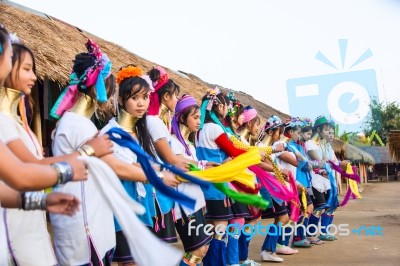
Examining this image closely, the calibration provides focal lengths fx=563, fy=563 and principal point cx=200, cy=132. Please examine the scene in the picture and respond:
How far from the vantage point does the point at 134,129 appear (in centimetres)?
416

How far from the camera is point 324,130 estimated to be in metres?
8.92

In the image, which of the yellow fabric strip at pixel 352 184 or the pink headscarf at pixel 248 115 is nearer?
the pink headscarf at pixel 248 115

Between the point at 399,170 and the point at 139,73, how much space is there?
49.9 metres

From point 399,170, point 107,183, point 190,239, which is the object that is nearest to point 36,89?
point 190,239

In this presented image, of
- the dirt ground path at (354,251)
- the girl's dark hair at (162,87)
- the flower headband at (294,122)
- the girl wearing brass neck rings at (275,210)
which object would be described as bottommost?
the dirt ground path at (354,251)

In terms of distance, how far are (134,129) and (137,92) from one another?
0.97 feet

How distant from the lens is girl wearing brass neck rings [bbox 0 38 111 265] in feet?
8.73

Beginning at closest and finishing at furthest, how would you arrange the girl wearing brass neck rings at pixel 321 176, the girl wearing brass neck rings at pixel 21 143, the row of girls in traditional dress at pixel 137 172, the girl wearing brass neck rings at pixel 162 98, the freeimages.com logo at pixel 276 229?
the row of girls in traditional dress at pixel 137 172 → the girl wearing brass neck rings at pixel 21 143 → the girl wearing brass neck rings at pixel 162 98 → the freeimages.com logo at pixel 276 229 → the girl wearing brass neck rings at pixel 321 176

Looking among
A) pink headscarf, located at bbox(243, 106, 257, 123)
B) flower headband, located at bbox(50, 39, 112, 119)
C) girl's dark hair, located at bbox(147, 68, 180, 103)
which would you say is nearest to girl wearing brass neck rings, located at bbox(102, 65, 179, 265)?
flower headband, located at bbox(50, 39, 112, 119)

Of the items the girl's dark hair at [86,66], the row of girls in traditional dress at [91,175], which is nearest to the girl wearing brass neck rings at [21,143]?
the row of girls in traditional dress at [91,175]

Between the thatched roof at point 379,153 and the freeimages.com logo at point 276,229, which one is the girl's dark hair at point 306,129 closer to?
the freeimages.com logo at point 276,229

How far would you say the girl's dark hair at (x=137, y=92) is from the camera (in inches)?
159

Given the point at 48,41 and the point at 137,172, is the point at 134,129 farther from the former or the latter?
the point at 48,41

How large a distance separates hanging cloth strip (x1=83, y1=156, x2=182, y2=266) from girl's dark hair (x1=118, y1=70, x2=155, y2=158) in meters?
1.62
